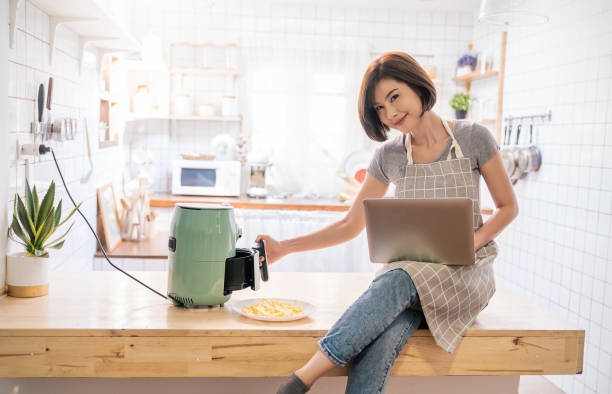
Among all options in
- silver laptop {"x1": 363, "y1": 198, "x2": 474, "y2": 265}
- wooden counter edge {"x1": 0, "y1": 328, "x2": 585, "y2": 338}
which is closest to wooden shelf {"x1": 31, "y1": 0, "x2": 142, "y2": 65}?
wooden counter edge {"x1": 0, "y1": 328, "x2": 585, "y2": 338}

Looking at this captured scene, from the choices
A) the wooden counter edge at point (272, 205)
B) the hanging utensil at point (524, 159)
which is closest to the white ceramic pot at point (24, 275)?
the wooden counter edge at point (272, 205)

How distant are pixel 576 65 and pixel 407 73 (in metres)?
1.72

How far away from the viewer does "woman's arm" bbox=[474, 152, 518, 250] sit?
1758 mm

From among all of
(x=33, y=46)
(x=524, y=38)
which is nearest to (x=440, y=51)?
(x=524, y=38)

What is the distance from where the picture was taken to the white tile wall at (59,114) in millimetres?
1821

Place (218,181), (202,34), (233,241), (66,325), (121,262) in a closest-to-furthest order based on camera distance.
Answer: (66,325) < (233,241) < (121,262) < (218,181) < (202,34)

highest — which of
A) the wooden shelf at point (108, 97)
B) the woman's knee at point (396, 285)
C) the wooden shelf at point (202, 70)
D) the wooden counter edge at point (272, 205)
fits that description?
the wooden shelf at point (202, 70)

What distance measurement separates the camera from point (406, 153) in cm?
190

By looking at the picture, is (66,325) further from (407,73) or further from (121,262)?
(121,262)

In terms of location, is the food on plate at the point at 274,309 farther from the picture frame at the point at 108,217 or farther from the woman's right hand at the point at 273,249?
the picture frame at the point at 108,217

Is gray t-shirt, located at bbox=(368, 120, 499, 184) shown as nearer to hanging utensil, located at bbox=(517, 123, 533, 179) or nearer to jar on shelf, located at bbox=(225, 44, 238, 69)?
hanging utensil, located at bbox=(517, 123, 533, 179)

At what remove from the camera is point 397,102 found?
181 centimetres

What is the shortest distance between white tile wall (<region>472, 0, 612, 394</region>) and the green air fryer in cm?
191

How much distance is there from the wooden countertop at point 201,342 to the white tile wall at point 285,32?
2.81 meters
